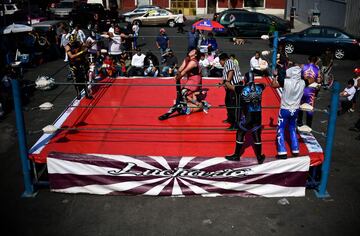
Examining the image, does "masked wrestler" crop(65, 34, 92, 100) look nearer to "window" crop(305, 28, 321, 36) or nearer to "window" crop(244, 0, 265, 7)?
"window" crop(305, 28, 321, 36)

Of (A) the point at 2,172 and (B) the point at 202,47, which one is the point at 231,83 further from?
(B) the point at 202,47

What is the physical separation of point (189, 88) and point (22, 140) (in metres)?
3.80

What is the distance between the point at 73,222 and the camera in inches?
227

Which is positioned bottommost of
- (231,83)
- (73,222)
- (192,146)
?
(73,222)

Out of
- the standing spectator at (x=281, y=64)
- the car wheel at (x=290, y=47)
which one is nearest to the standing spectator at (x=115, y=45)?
the standing spectator at (x=281, y=64)

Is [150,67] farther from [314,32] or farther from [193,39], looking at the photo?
[314,32]

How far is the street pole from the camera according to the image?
5.98 metres

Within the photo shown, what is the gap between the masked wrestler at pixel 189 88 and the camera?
8.26 metres

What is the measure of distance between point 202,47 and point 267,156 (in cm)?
752

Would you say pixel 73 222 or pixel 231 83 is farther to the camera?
pixel 231 83

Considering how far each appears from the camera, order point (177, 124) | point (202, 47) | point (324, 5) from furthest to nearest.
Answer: point (324, 5)
point (202, 47)
point (177, 124)

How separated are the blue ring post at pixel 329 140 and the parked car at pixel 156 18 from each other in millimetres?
23806

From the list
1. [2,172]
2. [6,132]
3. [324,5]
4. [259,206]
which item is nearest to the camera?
[259,206]

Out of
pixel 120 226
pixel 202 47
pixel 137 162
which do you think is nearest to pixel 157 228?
pixel 120 226
